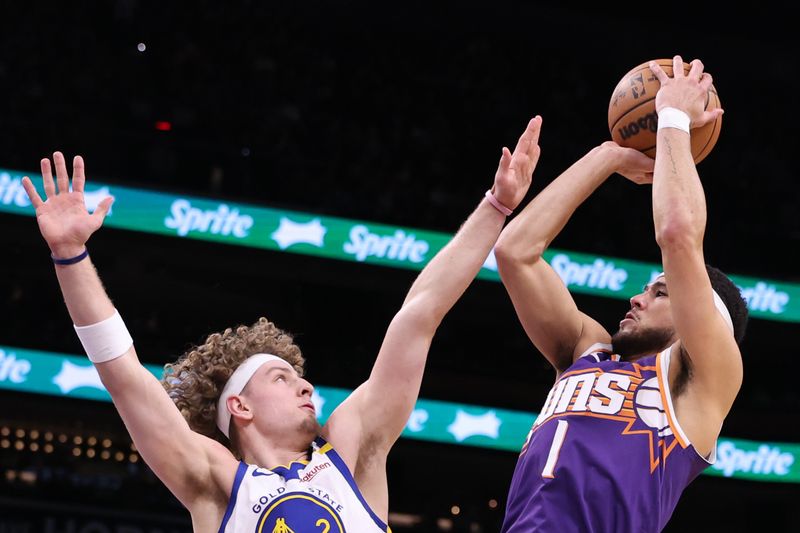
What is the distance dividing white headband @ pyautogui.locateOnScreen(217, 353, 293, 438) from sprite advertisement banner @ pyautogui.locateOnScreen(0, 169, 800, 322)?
753cm

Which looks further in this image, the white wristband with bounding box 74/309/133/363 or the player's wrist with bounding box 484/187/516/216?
the player's wrist with bounding box 484/187/516/216

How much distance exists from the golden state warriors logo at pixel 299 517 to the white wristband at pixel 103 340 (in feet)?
1.98

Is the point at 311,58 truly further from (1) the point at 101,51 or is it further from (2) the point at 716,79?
(2) the point at 716,79

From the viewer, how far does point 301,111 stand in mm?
13391

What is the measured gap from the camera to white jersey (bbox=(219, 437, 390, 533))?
301cm

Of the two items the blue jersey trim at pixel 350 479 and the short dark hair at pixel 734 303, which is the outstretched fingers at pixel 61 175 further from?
the short dark hair at pixel 734 303

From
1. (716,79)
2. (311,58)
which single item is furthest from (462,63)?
(716,79)

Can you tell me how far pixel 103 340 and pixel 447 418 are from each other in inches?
342

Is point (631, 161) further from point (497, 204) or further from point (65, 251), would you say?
point (65, 251)

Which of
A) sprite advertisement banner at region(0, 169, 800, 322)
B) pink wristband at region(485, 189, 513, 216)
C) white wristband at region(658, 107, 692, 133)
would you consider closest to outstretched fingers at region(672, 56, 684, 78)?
white wristband at region(658, 107, 692, 133)

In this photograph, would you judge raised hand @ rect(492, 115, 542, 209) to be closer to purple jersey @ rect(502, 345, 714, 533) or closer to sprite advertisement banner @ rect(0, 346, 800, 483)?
purple jersey @ rect(502, 345, 714, 533)

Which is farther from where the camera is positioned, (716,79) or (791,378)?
(716,79)

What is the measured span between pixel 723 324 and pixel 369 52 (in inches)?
502

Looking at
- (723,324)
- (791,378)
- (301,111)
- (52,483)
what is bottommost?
(723,324)
